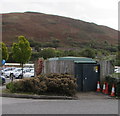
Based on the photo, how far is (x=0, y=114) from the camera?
845 centimetres

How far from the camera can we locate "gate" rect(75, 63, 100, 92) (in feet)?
50.5

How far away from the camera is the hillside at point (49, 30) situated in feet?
490

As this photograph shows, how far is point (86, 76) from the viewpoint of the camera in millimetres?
15477

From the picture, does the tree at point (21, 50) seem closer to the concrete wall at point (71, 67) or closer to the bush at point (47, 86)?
the concrete wall at point (71, 67)

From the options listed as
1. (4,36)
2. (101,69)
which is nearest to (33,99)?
(101,69)

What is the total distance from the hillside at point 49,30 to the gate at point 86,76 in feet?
390

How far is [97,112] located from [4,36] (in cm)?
13734

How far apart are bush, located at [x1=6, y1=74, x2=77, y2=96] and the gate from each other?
4.11 ft

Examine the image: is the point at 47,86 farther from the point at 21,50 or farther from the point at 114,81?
the point at 21,50

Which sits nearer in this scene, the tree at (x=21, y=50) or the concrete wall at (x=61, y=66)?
the concrete wall at (x=61, y=66)

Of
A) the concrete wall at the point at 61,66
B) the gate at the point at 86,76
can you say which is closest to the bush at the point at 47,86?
the gate at the point at 86,76

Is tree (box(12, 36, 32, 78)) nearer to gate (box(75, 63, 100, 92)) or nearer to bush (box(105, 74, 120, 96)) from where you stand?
gate (box(75, 63, 100, 92))

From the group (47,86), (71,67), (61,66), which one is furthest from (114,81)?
(47,86)

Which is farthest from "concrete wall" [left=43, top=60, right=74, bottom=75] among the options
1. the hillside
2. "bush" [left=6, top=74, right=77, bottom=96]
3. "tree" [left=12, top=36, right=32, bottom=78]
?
the hillside
